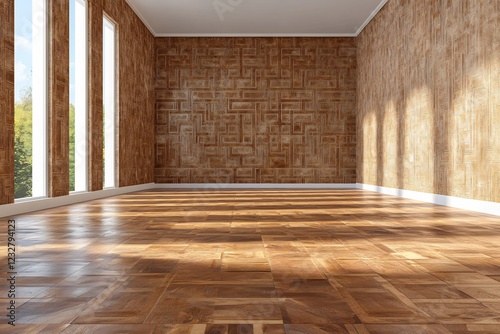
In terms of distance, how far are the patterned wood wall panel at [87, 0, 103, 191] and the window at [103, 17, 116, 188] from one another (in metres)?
0.55

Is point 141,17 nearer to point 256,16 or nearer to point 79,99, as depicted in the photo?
point 256,16

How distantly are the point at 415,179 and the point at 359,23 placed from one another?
→ 4185mm

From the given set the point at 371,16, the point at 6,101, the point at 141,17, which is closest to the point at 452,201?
the point at 6,101

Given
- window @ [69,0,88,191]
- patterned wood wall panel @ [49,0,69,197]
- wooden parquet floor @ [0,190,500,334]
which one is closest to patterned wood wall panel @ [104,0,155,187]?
window @ [69,0,88,191]

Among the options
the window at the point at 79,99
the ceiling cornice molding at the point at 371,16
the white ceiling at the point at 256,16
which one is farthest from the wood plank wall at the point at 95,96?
the ceiling cornice molding at the point at 371,16

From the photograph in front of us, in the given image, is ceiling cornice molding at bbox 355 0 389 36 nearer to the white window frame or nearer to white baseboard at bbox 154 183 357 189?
white baseboard at bbox 154 183 357 189

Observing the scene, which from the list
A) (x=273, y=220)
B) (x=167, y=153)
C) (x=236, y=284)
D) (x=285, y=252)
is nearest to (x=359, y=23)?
(x=167, y=153)

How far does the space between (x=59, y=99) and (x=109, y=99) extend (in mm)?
2074

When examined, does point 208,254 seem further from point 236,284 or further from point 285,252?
point 236,284

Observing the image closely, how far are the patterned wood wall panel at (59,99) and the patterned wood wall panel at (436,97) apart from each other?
4.31 meters

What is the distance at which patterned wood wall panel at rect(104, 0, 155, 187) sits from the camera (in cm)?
790

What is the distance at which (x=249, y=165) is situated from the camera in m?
10.3

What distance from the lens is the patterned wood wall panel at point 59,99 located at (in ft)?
17.4

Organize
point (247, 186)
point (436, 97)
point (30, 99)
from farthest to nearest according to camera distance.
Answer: point (247, 186)
point (436, 97)
point (30, 99)
